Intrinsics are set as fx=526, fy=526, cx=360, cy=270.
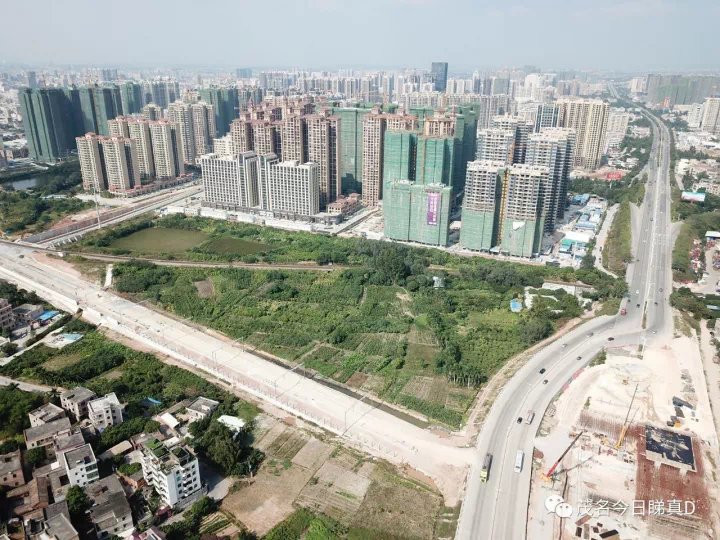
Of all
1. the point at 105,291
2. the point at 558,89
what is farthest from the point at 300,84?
the point at 105,291

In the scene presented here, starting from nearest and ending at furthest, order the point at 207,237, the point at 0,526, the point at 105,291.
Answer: the point at 0,526, the point at 105,291, the point at 207,237

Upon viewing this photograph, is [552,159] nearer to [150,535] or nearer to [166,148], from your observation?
[150,535]

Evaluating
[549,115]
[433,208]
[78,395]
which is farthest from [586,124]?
[78,395]

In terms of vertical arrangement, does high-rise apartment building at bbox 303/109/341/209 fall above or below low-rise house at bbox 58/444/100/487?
above

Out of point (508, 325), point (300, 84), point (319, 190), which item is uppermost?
point (300, 84)

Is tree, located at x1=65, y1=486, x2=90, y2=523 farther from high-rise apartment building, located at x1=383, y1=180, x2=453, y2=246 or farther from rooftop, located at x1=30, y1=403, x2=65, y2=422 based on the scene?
high-rise apartment building, located at x1=383, y1=180, x2=453, y2=246

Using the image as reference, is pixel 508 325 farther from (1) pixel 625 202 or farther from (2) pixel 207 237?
(1) pixel 625 202

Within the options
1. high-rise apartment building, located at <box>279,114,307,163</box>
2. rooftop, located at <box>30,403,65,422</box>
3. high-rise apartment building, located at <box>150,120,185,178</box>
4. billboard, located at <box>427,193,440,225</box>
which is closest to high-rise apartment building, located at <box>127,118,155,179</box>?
high-rise apartment building, located at <box>150,120,185,178</box>
